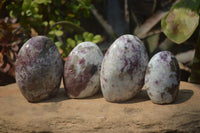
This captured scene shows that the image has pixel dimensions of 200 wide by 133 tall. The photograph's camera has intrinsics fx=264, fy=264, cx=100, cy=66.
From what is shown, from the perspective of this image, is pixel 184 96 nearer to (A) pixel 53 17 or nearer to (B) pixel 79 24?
Answer: (B) pixel 79 24

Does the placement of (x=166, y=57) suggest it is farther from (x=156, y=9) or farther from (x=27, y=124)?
(x=156, y=9)

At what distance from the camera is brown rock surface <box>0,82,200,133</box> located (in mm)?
1381

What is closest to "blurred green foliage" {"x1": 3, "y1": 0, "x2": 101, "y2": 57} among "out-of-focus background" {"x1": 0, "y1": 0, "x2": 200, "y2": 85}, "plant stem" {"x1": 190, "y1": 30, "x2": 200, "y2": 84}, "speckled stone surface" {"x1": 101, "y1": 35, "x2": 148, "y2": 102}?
"out-of-focus background" {"x1": 0, "y1": 0, "x2": 200, "y2": 85}

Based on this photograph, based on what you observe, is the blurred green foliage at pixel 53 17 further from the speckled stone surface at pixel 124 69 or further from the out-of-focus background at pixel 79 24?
the speckled stone surface at pixel 124 69

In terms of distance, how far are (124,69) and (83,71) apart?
279 millimetres

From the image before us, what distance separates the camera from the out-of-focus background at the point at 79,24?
210 cm

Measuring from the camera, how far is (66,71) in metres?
1.72

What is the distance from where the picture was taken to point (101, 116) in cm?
143

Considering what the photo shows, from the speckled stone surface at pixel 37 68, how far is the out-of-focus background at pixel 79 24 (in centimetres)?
64

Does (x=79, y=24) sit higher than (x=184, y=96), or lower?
higher

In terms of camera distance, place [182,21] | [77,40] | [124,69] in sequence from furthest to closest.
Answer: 1. [77,40]
2. [182,21]
3. [124,69]

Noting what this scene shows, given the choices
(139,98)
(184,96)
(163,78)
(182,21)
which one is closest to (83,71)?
(139,98)

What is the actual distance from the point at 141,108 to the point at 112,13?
166 centimetres

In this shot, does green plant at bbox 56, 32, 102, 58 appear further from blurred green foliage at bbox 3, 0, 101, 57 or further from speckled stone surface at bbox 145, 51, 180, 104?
speckled stone surface at bbox 145, 51, 180, 104
